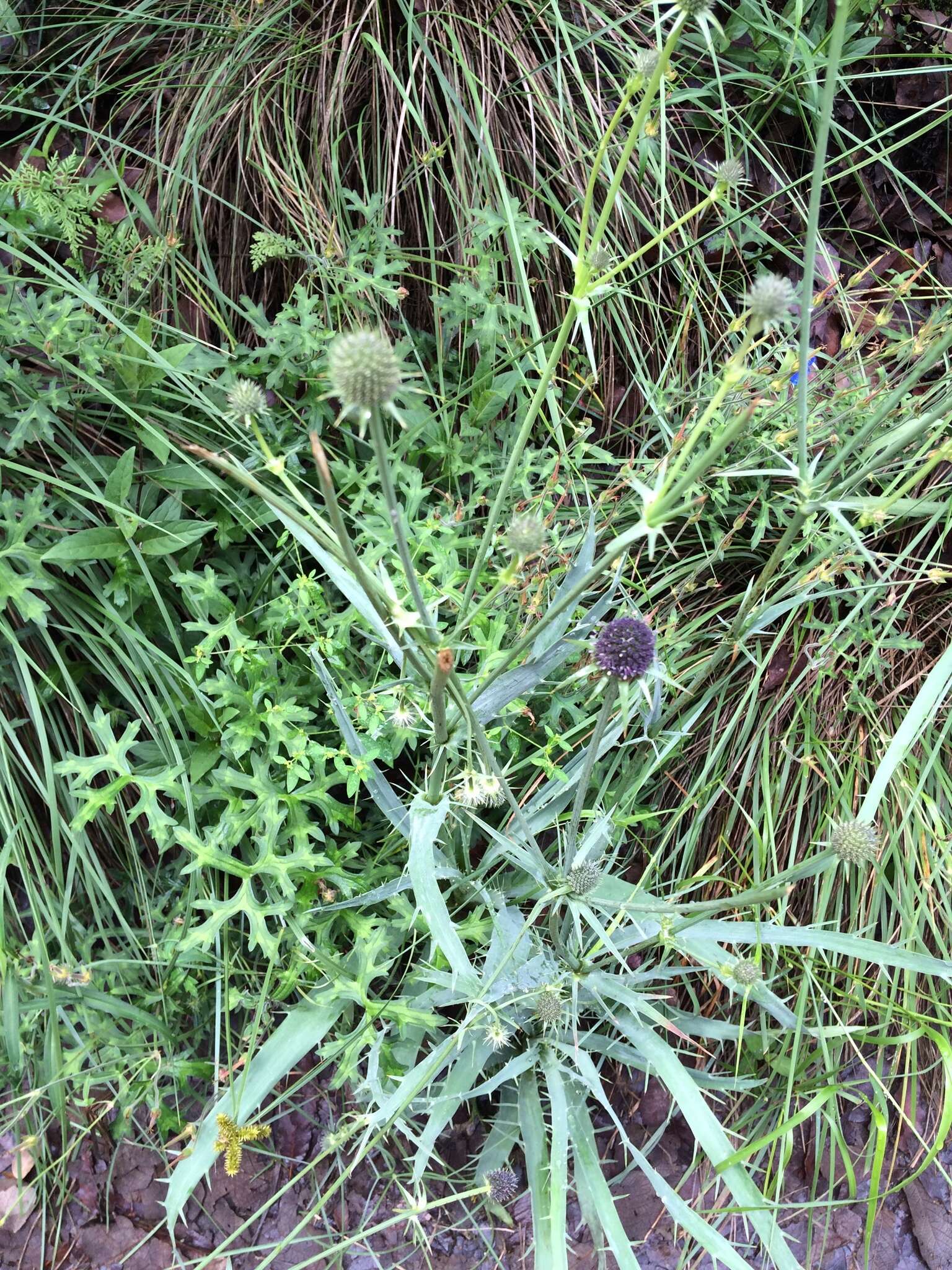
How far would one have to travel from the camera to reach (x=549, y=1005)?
1.39 metres

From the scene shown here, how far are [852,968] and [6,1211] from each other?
1.91 m

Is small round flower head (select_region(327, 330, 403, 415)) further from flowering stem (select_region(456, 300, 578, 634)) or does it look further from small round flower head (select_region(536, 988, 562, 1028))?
small round flower head (select_region(536, 988, 562, 1028))

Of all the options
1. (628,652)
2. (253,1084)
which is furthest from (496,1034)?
(628,652)

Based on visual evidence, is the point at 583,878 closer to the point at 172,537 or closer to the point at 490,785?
the point at 490,785

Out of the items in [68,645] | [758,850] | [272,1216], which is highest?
[68,645]

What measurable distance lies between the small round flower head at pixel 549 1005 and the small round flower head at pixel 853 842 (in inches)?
19.3

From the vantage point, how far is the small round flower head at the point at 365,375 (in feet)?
2.72

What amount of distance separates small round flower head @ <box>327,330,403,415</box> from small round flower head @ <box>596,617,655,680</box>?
439 mm

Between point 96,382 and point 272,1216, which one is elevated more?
point 96,382

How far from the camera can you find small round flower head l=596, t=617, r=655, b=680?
1.11 metres

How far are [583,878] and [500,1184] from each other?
77 centimetres

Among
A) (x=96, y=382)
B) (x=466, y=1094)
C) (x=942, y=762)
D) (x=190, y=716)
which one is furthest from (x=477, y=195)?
(x=466, y=1094)

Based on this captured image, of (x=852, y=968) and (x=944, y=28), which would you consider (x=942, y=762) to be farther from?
(x=944, y=28)

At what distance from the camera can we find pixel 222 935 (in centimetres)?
174
